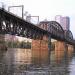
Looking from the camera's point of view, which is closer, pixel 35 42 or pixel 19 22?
pixel 19 22

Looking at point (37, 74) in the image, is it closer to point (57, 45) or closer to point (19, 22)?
point (19, 22)

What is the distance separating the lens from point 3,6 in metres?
58.4

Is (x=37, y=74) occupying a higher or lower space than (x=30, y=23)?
lower

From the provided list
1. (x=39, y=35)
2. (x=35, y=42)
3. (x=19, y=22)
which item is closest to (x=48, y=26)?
(x=35, y=42)

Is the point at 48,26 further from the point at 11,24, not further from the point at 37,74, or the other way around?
the point at 37,74

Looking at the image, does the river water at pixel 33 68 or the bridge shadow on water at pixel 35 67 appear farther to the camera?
the bridge shadow on water at pixel 35 67

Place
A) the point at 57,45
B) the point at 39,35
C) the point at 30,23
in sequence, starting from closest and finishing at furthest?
1. the point at 30,23
2. the point at 39,35
3. the point at 57,45

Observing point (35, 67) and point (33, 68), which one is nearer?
point (33, 68)

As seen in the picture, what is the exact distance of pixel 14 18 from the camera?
68.1 m

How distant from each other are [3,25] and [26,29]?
2444 centimetres

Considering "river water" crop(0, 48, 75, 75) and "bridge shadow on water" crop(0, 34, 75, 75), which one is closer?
"river water" crop(0, 48, 75, 75)

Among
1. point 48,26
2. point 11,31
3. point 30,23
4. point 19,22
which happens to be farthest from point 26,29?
point 48,26

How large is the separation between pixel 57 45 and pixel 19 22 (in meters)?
124

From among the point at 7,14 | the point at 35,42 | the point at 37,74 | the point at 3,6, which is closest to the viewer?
the point at 37,74
